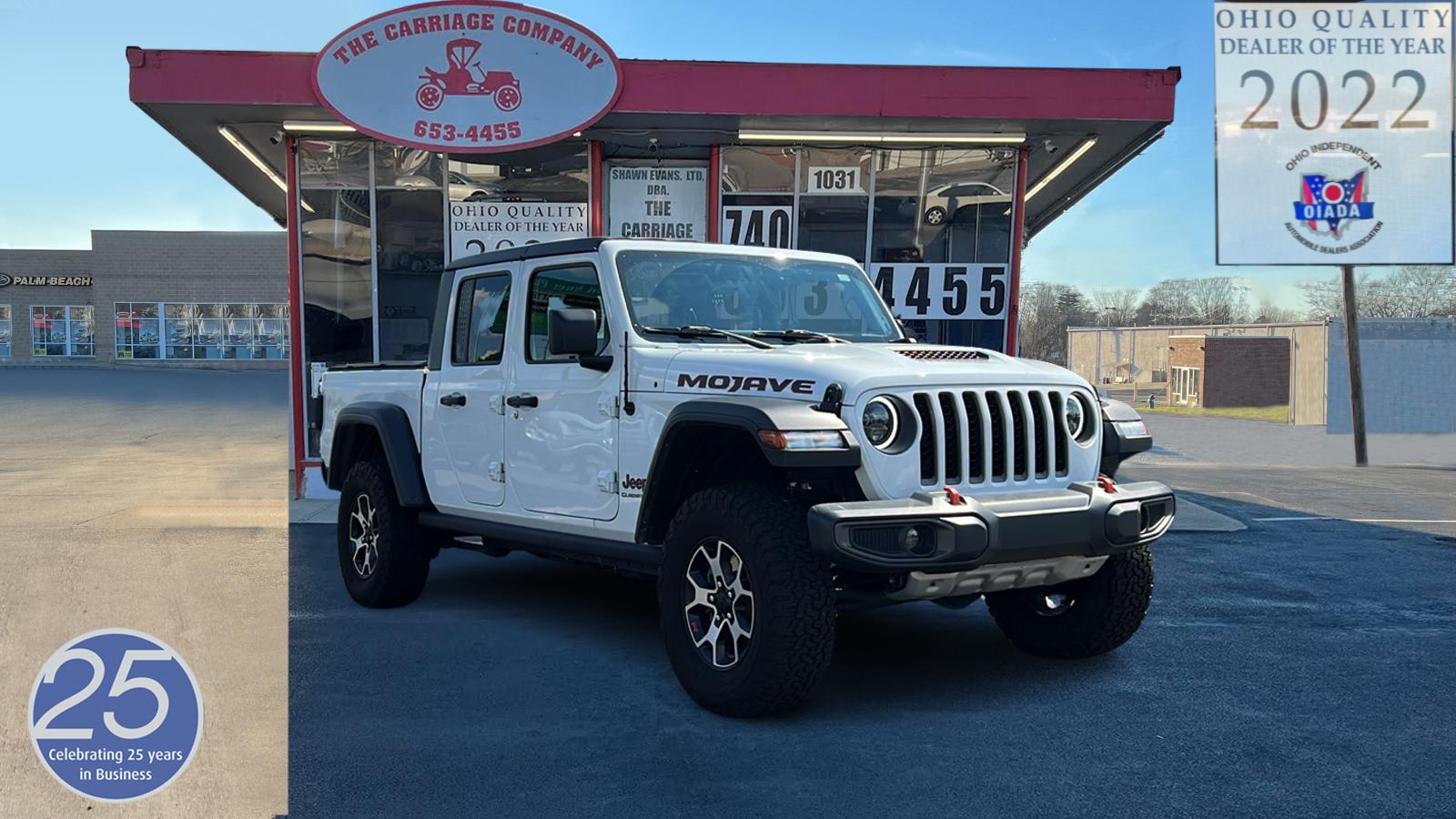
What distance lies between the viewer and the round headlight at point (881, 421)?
465cm

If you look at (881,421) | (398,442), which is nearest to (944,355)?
(881,421)

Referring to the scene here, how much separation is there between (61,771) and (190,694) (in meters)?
0.83

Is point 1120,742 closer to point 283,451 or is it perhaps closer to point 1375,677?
point 1375,677

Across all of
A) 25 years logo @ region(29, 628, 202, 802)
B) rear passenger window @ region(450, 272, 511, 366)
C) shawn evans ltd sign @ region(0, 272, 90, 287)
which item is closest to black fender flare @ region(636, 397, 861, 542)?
rear passenger window @ region(450, 272, 511, 366)

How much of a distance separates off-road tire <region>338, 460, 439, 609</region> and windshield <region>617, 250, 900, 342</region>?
2262 mm

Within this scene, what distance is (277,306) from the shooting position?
167 ft

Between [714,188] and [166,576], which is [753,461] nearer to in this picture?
[166,576]

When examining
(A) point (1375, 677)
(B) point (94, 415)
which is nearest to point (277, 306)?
(B) point (94, 415)

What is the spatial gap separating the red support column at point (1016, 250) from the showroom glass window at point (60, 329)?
52767mm

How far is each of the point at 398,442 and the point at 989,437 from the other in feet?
12.2

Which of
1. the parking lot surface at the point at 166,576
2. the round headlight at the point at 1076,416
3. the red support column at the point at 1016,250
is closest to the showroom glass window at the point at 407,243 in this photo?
the parking lot surface at the point at 166,576

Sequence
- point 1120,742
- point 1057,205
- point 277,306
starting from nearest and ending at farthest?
point 1120,742, point 1057,205, point 277,306

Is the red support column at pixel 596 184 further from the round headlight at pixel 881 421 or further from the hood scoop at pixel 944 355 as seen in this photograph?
the round headlight at pixel 881 421

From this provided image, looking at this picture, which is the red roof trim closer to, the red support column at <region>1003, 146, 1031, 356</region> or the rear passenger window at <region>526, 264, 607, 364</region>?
the red support column at <region>1003, 146, 1031, 356</region>
